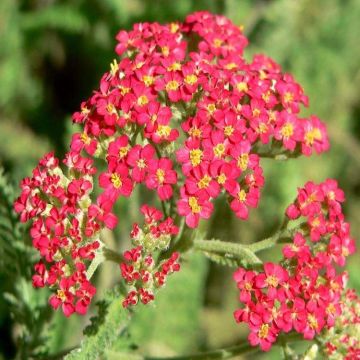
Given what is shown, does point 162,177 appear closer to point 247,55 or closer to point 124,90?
point 124,90

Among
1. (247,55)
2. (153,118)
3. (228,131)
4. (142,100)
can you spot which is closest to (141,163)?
(153,118)

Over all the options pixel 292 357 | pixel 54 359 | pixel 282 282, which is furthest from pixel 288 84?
pixel 54 359

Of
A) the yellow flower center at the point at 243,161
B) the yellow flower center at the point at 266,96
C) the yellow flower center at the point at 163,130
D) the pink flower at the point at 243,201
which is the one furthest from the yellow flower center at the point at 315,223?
the yellow flower center at the point at 163,130

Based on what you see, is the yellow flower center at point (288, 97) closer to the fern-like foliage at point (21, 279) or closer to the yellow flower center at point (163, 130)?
the yellow flower center at point (163, 130)

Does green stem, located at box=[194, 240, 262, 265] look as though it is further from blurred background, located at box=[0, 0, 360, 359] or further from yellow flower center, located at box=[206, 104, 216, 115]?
blurred background, located at box=[0, 0, 360, 359]

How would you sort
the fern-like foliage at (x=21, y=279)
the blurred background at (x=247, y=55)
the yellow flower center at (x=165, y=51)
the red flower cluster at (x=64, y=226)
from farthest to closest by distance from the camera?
the blurred background at (x=247, y=55) < the fern-like foliage at (x=21, y=279) < the yellow flower center at (x=165, y=51) < the red flower cluster at (x=64, y=226)

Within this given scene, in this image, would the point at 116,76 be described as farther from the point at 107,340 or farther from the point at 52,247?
the point at 107,340

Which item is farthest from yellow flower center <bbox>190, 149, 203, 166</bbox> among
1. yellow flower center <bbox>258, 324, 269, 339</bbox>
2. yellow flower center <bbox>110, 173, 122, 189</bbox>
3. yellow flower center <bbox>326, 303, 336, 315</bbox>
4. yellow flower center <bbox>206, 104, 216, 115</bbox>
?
yellow flower center <bbox>326, 303, 336, 315</bbox>
